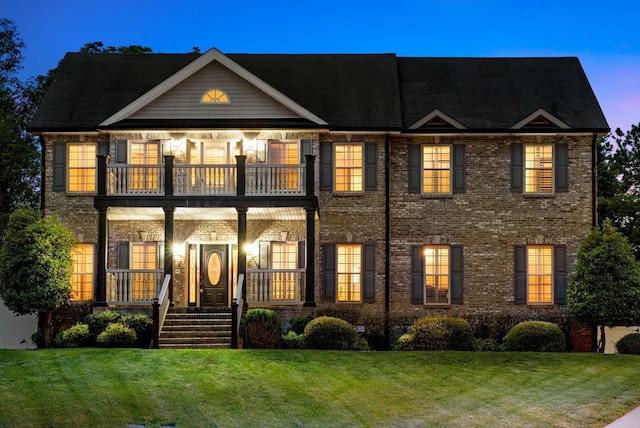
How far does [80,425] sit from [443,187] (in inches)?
629

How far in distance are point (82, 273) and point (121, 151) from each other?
390cm

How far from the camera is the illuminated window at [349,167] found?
2941 centimetres

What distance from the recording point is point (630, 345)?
85.8ft

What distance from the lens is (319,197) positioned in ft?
96.2

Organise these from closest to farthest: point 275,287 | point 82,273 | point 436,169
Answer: point 275,287 < point 82,273 < point 436,169

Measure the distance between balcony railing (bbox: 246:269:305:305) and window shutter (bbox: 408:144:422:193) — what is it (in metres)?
4.69

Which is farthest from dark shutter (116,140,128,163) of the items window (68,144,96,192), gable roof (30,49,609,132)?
window (68,144,96,192)

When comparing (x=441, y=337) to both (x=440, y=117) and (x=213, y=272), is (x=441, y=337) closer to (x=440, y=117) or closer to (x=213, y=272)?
(x=440, y=117)

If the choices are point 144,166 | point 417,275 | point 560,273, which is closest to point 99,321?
point 144,166

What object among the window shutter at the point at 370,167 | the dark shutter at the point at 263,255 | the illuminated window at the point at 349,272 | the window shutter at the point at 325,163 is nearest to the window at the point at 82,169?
the dark shutter at the point at 263,255

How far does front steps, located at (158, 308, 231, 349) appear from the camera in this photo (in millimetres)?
25438

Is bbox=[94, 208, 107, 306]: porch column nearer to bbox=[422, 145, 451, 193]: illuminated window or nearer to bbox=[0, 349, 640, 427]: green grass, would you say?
bbox=[0, 349, 640, 427]: green grass

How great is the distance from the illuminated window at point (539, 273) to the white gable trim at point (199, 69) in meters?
7.68

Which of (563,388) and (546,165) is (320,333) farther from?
(546,165)
